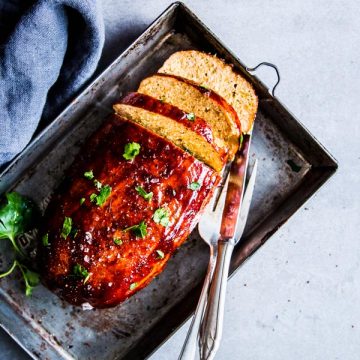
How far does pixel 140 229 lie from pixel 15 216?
1.90 ft

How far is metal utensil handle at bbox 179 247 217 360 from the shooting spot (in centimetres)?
245

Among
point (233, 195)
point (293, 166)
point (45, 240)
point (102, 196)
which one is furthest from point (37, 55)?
point (293, 166)

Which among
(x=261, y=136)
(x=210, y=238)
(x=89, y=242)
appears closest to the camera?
(x=89, y=242)

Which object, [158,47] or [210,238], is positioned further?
[158,47]

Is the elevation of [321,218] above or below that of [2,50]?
above

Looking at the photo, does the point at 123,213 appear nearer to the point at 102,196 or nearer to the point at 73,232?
the point at 102,196

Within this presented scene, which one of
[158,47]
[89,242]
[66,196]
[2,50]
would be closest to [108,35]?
[158,47]

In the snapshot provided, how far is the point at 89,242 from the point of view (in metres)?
2.35

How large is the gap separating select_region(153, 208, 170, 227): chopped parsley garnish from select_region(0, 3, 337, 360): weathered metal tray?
1.33ft

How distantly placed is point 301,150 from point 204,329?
36.5 inches

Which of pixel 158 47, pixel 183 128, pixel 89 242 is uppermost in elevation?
pixel 158 47

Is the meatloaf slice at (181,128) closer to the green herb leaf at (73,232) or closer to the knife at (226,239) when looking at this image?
the knife at (226,239)

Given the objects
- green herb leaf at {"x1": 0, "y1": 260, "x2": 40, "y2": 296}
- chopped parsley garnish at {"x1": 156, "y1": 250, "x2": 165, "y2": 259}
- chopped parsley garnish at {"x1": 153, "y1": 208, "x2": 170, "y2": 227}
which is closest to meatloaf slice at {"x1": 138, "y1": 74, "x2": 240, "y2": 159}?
chopped parsley garnish at {"x1": 153, "y1": 208, "x2": 170, "y2": 227}

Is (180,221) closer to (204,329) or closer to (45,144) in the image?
(204,329)
